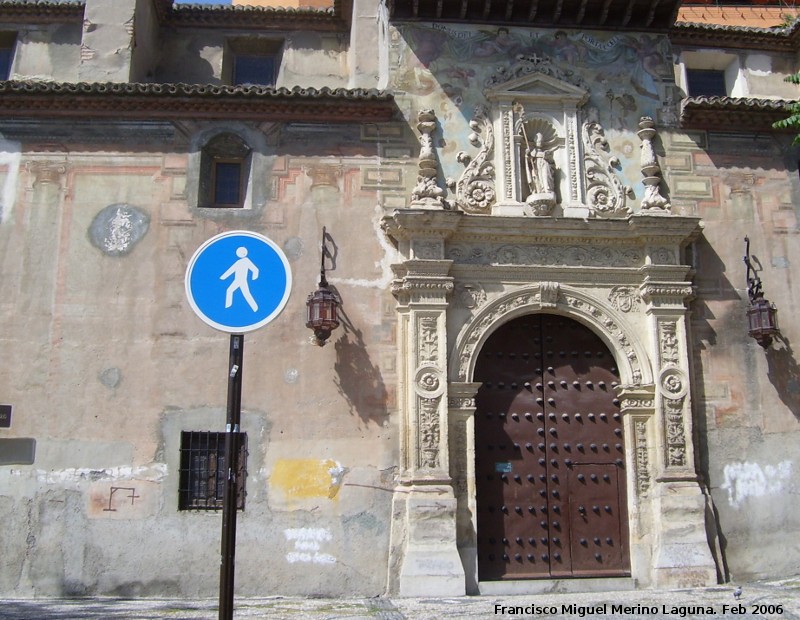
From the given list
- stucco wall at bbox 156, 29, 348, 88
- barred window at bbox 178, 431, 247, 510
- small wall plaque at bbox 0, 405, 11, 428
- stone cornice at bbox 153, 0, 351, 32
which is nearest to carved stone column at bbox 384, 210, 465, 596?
barred window at bbox 178, 431, 247, 510

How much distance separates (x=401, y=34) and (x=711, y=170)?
4313mm

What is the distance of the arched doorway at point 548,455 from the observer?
9539 millimetres

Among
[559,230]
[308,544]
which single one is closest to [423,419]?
[308,544]

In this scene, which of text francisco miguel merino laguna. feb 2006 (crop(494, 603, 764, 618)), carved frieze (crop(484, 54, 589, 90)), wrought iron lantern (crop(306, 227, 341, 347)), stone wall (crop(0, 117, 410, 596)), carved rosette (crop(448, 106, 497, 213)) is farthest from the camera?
carved frieze (crop(484, 54, 589, 90))

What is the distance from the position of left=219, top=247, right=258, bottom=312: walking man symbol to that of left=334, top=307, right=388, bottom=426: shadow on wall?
5.21 metres

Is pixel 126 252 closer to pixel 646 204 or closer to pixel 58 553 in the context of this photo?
pixel 58 553

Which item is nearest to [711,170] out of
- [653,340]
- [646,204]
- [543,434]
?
[646,204]

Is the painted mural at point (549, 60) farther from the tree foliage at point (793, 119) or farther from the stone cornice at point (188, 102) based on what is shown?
the tree foliage at point (793, 119)

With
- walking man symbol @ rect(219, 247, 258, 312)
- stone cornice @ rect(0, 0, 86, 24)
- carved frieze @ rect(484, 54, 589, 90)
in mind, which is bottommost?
walking man symbol @ rect(219, 247, 258, 312)

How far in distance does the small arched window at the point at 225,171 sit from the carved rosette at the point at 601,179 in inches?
166

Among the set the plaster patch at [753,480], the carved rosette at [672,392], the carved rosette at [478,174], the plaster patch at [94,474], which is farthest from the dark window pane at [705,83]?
the plaster patch at [94,474]

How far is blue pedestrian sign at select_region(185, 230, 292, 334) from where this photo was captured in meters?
4.41

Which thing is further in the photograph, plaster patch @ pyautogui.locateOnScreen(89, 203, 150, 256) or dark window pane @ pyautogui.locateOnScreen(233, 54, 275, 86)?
dark window pane @ pyautogui.locateOnScreen(233, 54, 275, 86)

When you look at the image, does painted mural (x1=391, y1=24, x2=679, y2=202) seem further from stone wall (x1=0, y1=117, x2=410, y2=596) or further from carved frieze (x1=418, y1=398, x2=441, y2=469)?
carved frieze (x1=418, y1=398, x2=441, y2=469)
